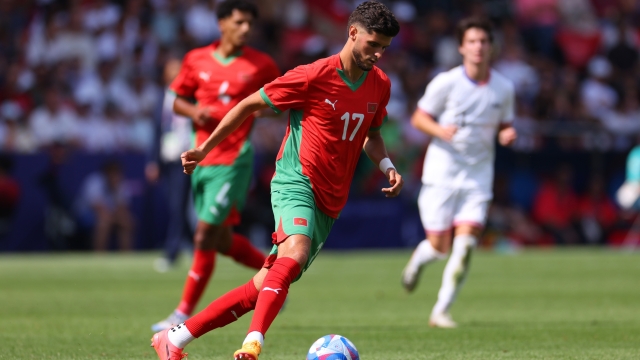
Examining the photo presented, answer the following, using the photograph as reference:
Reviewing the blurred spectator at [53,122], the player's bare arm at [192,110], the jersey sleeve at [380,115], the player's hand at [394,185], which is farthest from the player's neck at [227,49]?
the blurred spectator at [53,122]

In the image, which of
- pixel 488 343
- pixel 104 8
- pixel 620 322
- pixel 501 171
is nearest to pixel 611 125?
pixel 501 171

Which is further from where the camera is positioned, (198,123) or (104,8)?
(104,8)

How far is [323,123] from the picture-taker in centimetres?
632

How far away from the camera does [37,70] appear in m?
20.0

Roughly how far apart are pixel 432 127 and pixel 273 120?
11.7m

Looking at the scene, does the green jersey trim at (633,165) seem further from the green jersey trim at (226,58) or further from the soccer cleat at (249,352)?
the soccer cleat at (249,352)

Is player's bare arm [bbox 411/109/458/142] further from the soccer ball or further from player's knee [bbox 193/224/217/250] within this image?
the soccer ball

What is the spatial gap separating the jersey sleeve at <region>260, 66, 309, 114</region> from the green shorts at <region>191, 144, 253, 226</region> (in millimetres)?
2792

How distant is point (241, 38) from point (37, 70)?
12.0 meters

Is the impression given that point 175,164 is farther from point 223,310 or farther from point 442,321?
point 223,310

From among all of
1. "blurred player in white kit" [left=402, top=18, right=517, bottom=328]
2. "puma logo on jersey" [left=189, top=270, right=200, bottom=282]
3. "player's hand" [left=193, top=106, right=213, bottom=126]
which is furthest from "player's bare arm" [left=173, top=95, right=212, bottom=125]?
"blurred player in white kit" [left=402, top=18, right=517, bottom=328]

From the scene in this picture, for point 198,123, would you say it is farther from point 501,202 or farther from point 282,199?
point 501,202

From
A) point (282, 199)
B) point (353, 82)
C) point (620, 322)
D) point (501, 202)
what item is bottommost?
point (501, 202)

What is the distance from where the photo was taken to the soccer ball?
5.87 m
